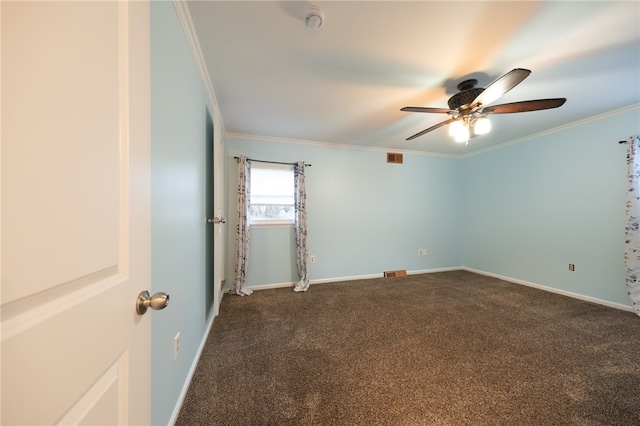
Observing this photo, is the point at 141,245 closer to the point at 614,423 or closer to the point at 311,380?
the point at 311,380

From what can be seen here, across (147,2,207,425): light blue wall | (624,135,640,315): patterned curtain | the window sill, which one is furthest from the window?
(624,135,640,315): patterned curtain

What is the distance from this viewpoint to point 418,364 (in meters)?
1.77

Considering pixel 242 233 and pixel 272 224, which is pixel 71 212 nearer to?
pixel 242 233

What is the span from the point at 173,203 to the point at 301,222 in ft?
7.72

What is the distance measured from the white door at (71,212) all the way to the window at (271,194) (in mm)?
2957

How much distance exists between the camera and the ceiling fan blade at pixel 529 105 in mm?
1729

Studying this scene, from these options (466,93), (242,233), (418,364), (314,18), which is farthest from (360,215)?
(314,18)

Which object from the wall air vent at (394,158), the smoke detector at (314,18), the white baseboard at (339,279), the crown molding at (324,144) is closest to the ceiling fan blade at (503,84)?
the smoke detector at (314,18)

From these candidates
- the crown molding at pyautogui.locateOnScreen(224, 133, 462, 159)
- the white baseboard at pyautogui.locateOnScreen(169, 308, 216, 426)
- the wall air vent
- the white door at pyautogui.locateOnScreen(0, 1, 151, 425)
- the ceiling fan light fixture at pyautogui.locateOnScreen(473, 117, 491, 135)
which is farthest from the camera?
the wall air vent

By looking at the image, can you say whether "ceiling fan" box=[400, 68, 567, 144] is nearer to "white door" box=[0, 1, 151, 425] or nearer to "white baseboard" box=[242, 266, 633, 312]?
"white door" box=[0, 1, 151, 425]

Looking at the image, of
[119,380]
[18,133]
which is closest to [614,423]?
[119,380]

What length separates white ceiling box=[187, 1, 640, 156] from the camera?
138 centimetres

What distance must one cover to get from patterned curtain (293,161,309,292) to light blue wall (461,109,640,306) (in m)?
3.31

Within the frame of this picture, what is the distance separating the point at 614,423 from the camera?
1.28 meters
